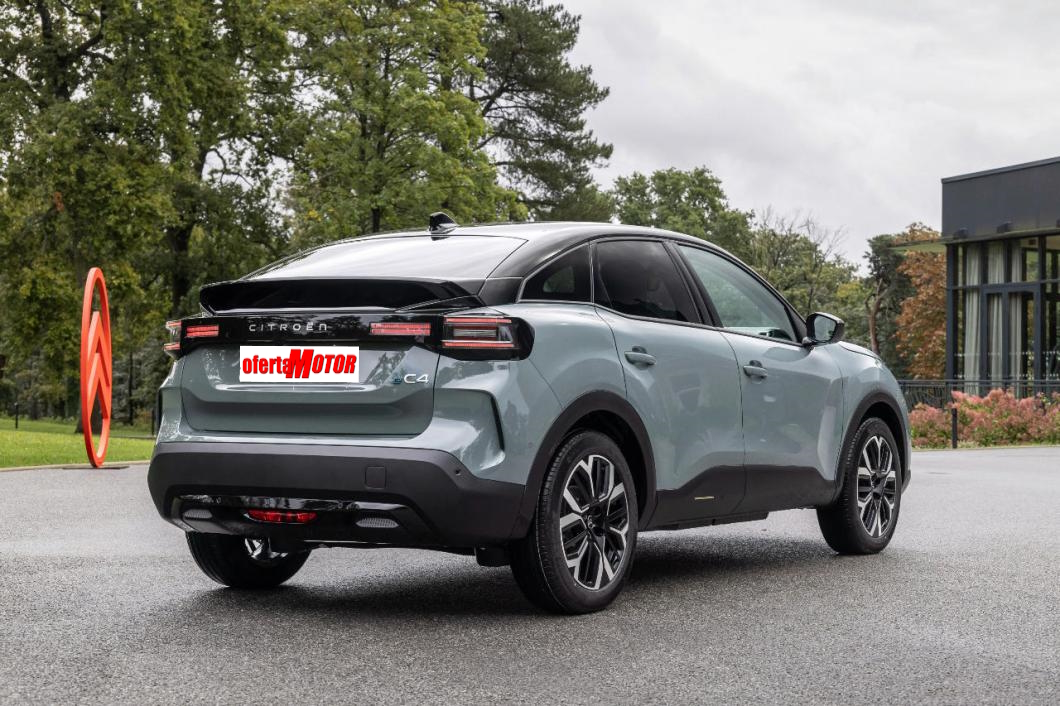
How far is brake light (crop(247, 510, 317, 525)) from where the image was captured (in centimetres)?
562

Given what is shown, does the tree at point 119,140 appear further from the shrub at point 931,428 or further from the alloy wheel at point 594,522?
the alloy wheel at point 594,522

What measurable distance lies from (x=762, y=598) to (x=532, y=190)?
43871 millimetres

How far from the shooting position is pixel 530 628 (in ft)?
18.7

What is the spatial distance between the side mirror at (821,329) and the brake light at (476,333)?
2760mm

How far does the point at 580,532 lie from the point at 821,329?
2544 mm

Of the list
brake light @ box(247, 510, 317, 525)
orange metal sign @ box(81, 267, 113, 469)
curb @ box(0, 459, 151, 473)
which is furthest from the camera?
curb @ box(0, 459, 151, 473)

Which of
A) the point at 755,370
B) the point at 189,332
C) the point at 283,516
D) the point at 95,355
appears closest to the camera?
the point at 283,516

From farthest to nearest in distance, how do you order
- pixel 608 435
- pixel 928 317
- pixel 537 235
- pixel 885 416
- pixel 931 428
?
1. pixel 928 317
2. pixel 931 428
3. pixel 885 416
4. pixel 537 235
5. pixel 608 435

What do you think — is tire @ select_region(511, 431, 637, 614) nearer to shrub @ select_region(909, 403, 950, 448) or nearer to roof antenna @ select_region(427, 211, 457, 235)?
roof antenna @ select_region(427, 211, 457, 235)

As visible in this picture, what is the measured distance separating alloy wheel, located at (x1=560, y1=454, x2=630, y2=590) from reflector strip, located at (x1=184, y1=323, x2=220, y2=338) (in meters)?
1.64

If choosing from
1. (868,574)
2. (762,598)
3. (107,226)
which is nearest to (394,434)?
(762,598)

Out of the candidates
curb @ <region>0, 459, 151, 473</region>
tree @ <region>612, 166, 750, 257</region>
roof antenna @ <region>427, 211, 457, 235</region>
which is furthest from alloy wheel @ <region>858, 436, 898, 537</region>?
tree @ <region>612, 166, 750, 257</region>

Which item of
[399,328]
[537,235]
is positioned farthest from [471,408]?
[537,235]

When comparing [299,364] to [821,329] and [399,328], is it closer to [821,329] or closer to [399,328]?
[399,328]
